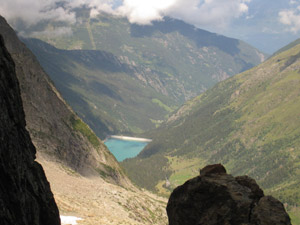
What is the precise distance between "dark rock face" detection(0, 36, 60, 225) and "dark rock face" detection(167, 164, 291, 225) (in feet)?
41.0

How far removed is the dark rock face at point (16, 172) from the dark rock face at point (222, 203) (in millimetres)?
12496

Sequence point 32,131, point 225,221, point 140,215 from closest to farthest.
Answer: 1. point 225,221
2. point 140,215
3. point 32,131

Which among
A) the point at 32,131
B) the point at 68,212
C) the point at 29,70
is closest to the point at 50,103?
the point at 29,70

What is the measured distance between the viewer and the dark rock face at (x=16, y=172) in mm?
26859

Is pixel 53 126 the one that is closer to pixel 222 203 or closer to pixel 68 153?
pixel 68 153

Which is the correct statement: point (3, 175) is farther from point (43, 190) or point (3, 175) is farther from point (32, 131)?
point (32, 131)

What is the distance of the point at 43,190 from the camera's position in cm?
3438

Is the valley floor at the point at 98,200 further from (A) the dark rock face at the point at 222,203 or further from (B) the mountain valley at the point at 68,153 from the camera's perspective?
(A) the dark rock face at the point at 222,203

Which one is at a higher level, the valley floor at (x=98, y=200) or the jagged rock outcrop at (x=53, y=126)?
the jagged rock outcrop at (x=53, y=126)

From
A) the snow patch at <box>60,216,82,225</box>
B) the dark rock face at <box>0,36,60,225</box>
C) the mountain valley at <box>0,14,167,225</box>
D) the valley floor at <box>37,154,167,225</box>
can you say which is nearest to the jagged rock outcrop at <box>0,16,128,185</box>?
the mountain valley at <box>0,14,167,225</box>

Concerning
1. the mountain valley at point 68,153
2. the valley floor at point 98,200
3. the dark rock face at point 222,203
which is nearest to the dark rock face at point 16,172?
the dark rock face at point 222,203

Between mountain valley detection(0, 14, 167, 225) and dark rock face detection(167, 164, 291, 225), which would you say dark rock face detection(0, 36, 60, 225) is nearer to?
dark rock face detection(167, 164, 291, 225)

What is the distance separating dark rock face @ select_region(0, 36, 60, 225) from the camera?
26859mm

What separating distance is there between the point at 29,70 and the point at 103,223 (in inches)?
4398
